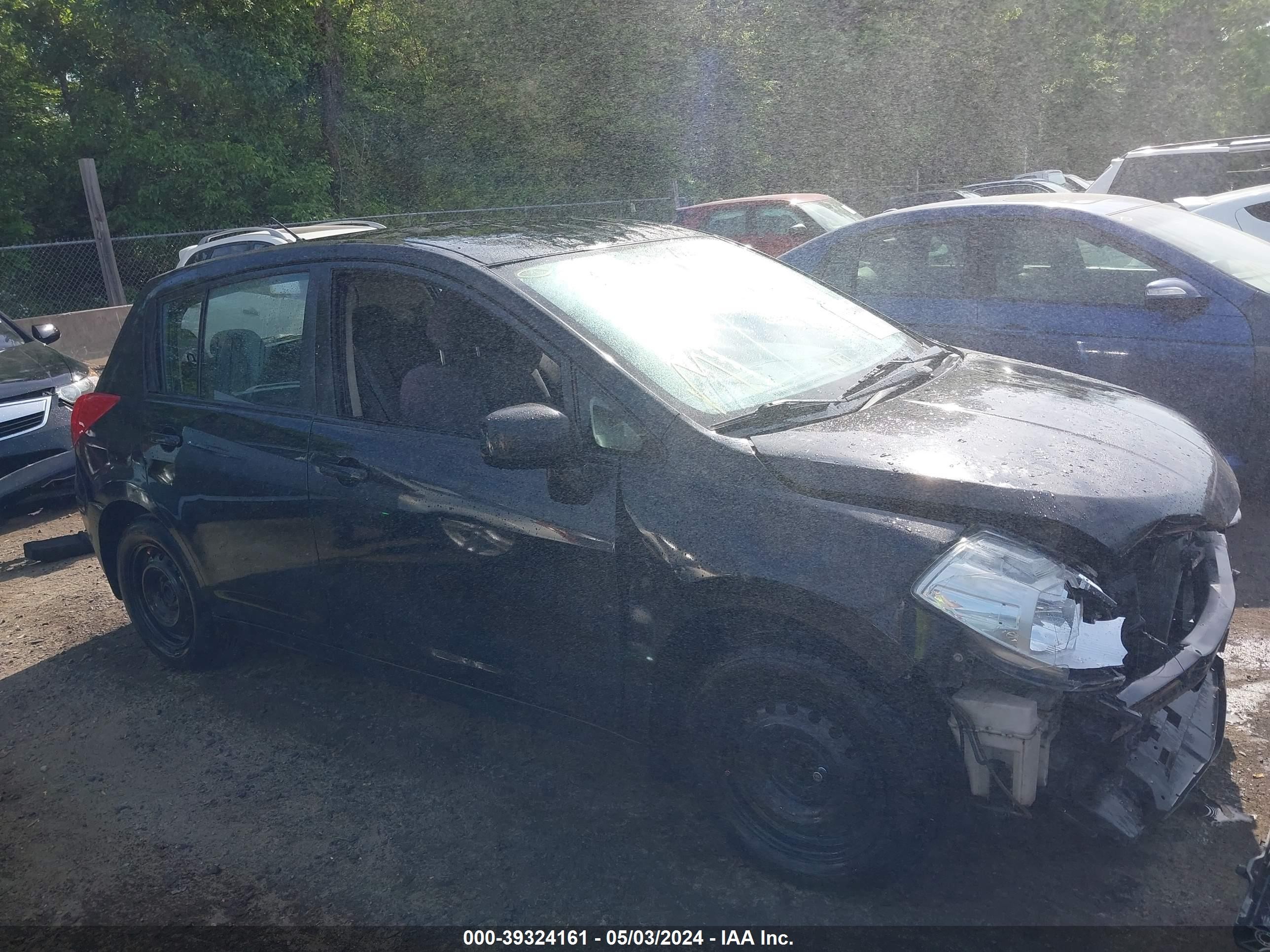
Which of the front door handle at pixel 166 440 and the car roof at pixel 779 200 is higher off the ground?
the front door handle at pixel 166 440

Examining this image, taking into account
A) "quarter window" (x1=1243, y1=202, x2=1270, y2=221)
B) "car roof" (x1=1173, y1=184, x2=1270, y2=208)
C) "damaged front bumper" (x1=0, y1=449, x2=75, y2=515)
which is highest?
"car roof" (x1=1173, y1=184, x2=1270, y2=208)

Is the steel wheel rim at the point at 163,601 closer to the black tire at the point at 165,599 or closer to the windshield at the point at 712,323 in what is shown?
the black tire at the point at 165,599

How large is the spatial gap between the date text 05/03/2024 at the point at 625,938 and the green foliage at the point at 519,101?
64.0ft

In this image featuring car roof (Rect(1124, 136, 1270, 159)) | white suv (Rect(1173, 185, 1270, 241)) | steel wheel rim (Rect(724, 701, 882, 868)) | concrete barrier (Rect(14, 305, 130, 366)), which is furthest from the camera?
concrete barrier (Rect(14, 305, 130, 366))

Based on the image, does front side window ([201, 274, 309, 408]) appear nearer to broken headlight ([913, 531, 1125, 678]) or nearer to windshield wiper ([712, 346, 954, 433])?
windshield wiper ([712, 346, 954, 433])

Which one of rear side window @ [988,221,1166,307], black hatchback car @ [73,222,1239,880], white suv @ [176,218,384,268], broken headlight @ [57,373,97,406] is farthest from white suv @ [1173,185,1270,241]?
broken headlight @ [57,373,97,406]

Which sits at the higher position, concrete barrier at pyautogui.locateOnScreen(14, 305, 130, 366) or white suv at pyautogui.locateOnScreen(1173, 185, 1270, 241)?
white suv at pyautogui.locateOnScreen(1173, 185, 1270, 241)

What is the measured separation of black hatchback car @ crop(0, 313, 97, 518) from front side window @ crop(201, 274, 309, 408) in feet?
10.2


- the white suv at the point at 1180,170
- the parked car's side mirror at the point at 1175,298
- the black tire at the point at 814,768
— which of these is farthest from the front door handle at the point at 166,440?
the white suv at the point at 1180,170

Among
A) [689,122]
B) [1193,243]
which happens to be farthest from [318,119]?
[1193,243]

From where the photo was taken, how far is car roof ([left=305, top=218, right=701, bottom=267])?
367cm

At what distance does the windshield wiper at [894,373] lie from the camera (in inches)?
138

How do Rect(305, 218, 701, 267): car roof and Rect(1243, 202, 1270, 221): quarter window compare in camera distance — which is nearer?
Rect(305, 218, 701, 267): car roof

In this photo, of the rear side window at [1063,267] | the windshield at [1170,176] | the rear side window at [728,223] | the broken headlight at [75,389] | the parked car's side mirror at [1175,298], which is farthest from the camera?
the rear side window at [728,223]
